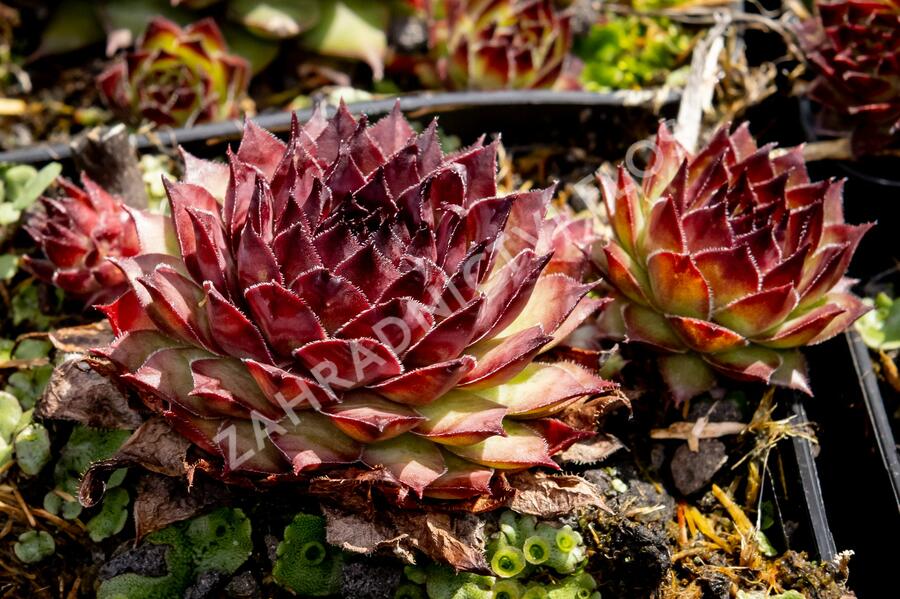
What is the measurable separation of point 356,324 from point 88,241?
679mm

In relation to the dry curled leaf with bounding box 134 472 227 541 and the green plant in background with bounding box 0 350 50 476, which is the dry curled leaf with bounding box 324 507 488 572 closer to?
the dry curled leaf with bounding box 134 472 227 541

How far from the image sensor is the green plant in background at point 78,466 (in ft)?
4.60

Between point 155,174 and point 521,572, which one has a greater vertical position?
point 155,174

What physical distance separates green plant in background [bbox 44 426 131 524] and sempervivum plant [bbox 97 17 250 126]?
816 millimetres

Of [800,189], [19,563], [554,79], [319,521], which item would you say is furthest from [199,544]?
[554,79]

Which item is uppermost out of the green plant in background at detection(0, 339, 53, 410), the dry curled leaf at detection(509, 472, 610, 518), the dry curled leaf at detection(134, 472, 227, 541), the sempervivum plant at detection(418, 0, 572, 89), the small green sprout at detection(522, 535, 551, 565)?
the sempervivum plant at detection(418, 0, 572, 89)

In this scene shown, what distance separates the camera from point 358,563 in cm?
132

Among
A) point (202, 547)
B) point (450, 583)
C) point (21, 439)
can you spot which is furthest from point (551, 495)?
point (21, 439)

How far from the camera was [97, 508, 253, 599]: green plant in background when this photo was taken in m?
1.34

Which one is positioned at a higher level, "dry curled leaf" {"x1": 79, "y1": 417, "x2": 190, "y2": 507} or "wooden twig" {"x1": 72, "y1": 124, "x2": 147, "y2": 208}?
"wooden twig" {"x1": 72, "y1": 124, "x2": 147, "y2": 208}

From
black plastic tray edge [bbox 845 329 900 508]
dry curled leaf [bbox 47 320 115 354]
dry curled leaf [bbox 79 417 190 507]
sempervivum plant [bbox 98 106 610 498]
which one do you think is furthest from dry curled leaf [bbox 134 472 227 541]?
black plastic tray edge [bbox 845 329 900 508]

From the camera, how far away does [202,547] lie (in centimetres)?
136

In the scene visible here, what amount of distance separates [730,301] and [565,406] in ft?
1.12

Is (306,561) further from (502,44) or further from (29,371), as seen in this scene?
(502,44)
